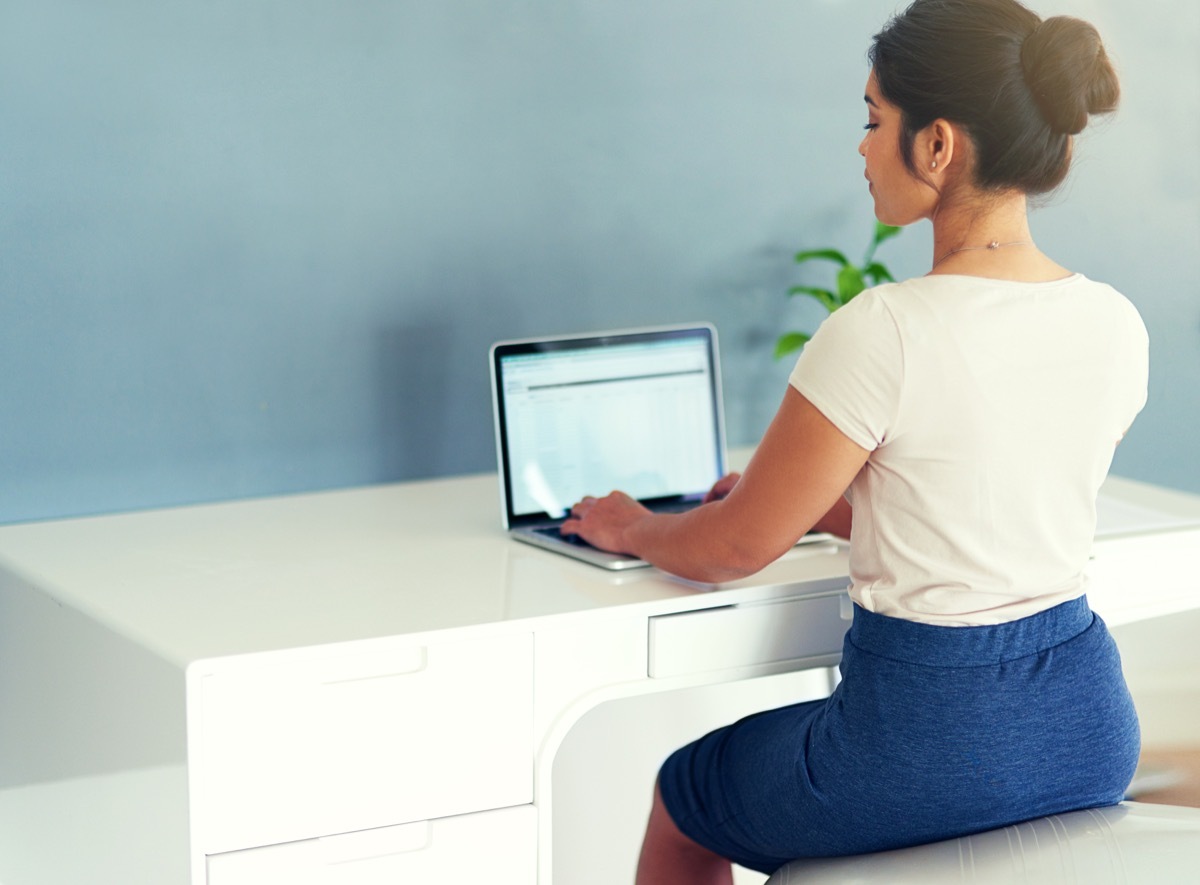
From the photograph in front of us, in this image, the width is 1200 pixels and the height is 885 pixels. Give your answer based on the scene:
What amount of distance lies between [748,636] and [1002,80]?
573mm

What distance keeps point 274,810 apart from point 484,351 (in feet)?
2.90

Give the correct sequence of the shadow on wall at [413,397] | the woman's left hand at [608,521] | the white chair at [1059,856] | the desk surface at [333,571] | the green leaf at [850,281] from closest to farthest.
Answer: the white chair at [1059,856], the desk surface at [333,571], the woman's left hand at [608,521], the shadow on wall at [413,397], the green leaf at [850,281]

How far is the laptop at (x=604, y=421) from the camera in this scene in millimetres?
1672

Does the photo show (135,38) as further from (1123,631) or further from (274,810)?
(1123,631)

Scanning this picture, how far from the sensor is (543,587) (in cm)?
140

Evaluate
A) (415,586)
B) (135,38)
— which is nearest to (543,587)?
(415,586)

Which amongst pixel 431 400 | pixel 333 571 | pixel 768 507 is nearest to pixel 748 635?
pixel 768 507

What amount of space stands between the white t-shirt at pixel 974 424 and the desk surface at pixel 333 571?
0.75ft

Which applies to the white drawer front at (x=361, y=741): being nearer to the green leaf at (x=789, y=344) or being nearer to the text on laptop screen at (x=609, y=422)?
the text on laptop screen at (x=609, y=422)

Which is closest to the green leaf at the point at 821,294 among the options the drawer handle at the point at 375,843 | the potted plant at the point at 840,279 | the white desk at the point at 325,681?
the potted plant at the point at 840,279

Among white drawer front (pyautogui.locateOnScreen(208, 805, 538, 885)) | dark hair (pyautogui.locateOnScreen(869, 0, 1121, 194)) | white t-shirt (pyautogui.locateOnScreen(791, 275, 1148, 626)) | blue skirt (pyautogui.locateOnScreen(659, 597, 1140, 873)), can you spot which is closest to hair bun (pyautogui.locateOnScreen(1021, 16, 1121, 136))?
dark hair (pyautogui.locateOnScreen(869, 0, 1121, 194))

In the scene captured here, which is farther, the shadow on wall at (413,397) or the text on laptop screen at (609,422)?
the shadow on wall at (413,397)

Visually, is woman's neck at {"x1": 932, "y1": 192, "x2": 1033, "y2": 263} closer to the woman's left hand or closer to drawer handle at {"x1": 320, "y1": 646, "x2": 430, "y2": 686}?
the woman's left hand

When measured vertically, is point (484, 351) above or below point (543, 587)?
above
